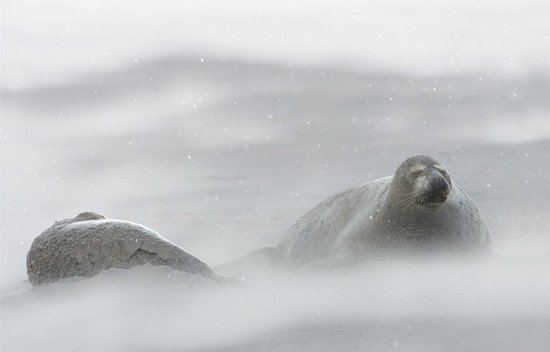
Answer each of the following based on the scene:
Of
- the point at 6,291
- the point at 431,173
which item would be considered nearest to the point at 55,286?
the point at 6,291

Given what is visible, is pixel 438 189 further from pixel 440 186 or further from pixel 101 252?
pixel 101 252

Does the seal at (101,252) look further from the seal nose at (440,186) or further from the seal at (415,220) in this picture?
the seal nose at (440,186)

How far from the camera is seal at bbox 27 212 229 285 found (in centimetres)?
998

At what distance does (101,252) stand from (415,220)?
146 inches

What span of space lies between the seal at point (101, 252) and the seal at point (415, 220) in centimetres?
243

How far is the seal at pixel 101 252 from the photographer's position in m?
9.98

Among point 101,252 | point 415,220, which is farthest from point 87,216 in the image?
point 415,220

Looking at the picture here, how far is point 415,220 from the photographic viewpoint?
39.6 ft

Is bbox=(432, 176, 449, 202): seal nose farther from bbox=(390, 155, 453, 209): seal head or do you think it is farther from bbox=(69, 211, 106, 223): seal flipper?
bbox=(69, 211, 106, 223): seal flipper

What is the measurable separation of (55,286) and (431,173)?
424cm

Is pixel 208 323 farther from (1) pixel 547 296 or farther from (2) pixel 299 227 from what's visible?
(2) pixel 299 227

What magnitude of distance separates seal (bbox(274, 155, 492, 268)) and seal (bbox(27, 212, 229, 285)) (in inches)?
95.5

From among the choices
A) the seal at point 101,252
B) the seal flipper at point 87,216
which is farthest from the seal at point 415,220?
the seal flipper at point 87,216

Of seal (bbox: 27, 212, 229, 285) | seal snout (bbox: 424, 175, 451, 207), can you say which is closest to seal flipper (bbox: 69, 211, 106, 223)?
seal (bbox: 27, 212, 229, 285)
